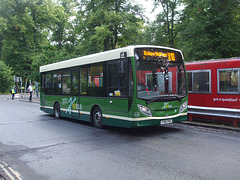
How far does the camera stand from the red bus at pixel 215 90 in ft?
31.9

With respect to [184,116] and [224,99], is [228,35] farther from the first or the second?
[184,116]

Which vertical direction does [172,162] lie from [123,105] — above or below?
below

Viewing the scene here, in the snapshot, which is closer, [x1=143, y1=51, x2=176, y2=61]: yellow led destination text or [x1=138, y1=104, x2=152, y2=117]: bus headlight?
[x1=138, y1=104, x2=152, y2=117]: bus headlight

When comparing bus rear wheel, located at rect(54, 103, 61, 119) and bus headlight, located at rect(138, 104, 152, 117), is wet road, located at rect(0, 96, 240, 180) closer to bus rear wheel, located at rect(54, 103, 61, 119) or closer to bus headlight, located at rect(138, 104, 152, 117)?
bus headlight, located at rect(138, 104, 152, 117)

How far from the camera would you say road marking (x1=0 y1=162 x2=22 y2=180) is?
181 inches

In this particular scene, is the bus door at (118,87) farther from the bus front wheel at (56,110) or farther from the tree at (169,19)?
the tree at (169,19)

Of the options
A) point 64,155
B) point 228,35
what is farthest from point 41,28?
point 64,155

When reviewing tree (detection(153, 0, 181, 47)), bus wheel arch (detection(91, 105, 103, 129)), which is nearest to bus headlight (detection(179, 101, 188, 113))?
bus wheel arch (detection(91, 105, 103, 129))

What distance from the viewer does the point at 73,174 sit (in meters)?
4.68

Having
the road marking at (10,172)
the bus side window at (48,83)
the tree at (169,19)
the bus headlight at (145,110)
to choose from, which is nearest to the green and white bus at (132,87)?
the bus headlight at (145,110)

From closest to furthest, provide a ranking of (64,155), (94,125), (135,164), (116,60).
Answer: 1. (135,164)
2. (64,155)
3. (116,60)
4. (94,125)

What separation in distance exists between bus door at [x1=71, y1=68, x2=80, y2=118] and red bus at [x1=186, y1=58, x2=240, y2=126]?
4.97 m

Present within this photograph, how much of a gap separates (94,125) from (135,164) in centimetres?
502

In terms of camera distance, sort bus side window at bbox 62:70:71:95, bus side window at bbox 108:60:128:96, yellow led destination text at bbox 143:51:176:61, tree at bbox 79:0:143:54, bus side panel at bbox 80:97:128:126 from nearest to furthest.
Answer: bus side window at bbox 108:60:128:96 → yellow led destination text at bbox 143:51:176:61 → bus side panel at bbox 80:97:128:126 → bus side window at bbox 62:70:71:95 → tree at bbox 79:0:143:54
